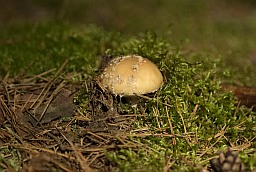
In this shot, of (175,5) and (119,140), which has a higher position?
(175,5)

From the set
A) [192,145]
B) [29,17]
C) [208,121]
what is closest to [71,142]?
[192,145]

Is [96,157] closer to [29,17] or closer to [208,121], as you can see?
[208,121]

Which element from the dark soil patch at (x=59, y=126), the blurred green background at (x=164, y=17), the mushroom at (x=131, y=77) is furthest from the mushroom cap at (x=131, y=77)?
the blurred green background at (x=164, y=17)

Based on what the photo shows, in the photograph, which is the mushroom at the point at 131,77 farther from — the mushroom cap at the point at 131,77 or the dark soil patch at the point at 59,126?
the dark soil patch at the point at 59,126

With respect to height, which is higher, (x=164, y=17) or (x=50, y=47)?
(x=164, y=17)

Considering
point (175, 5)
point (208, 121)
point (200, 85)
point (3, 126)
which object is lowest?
point (3, 126)

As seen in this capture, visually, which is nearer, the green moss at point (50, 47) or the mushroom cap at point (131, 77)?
the mushroom cap at point (131, 77)

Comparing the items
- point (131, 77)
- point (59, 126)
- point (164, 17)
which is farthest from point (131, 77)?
point (164, 17)

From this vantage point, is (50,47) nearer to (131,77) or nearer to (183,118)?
(131,77)
